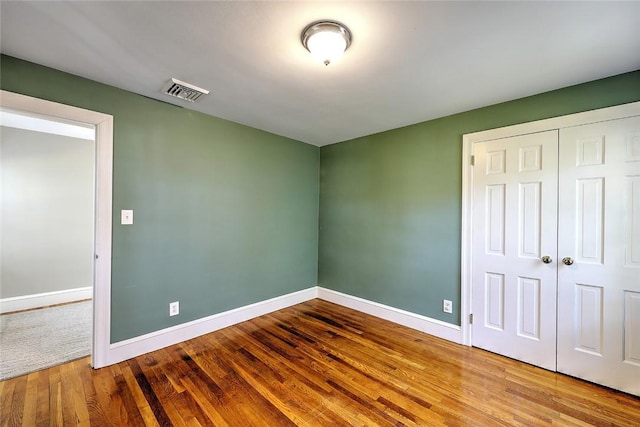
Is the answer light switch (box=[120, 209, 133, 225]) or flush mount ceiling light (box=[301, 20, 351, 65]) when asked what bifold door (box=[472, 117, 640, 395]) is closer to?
flush mount ceiling light (box=[301, 20, 351, 65])

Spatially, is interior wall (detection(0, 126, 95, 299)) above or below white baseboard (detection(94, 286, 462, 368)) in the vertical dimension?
above

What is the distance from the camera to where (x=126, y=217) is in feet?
7.61

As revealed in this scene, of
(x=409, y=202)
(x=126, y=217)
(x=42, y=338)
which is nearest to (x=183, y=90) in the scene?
(x=126, y=217)

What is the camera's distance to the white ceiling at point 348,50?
139 cm

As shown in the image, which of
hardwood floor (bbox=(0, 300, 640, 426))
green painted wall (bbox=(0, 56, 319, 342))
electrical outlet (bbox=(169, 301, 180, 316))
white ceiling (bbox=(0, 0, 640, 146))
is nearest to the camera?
white ceiling (bbox=(0, 0, 640, 146))

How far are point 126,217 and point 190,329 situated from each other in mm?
1298

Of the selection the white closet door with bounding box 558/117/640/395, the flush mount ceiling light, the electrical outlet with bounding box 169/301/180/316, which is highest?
the flush mount ceiling light

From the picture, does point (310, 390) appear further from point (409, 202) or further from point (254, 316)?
point (409, 202)

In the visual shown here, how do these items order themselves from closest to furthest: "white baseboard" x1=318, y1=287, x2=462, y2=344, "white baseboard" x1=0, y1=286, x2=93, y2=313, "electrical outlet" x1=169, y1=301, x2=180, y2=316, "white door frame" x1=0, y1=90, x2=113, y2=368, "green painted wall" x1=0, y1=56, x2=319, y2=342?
"white door frame" x1=0, y1=90, x2=113, y2=368, "green painted wall" x1=0, y1=56, x2=319, y2=342, "electrical outlet" x1=169, y1=301, x2=180, y2=316, "white baseboard" x1=318, y1=287, x2=462, y2=344, "white baseboard" x1=0, y1=286, x2=93, y2=313

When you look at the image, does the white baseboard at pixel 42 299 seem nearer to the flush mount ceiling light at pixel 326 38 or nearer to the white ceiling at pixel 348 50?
the white ceiling at pixel 348 50

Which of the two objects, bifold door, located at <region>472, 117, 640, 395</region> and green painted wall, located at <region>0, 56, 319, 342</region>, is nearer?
bifold door, located at <region>472, 117, 640, 395</region>

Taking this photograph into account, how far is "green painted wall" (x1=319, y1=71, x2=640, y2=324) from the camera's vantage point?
2.33 metres

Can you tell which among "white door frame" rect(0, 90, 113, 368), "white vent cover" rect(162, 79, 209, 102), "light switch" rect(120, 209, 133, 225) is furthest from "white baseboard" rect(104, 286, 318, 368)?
"white vent cover" rect(162, 79, 209, 102)

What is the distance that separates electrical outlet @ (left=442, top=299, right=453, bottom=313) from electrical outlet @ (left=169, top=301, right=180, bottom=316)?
279 cm
